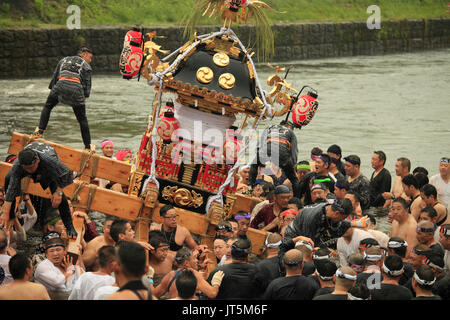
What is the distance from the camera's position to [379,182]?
10.3m

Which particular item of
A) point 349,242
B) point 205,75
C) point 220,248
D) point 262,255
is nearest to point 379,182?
point 262,255

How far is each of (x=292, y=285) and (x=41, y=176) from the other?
315 cm

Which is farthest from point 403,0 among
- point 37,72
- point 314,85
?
point 37,72

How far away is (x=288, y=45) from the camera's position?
2744 centimetres

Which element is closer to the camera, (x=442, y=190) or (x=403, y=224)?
(x=403, y=224)

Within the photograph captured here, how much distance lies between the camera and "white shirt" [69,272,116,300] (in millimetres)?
5172

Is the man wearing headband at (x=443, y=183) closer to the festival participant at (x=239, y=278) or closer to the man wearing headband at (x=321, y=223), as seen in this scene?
the man wearing headband at (x=321, y=223)

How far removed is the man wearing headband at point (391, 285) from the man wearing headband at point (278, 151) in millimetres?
3751

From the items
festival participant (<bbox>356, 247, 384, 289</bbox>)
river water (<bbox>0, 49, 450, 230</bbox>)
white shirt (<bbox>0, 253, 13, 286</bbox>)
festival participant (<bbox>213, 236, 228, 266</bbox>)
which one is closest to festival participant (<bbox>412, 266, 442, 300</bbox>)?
festival participant (<bbox>356, 247, 384, 289</bbox>)

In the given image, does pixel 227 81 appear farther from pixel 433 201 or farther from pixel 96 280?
pixel 96 280

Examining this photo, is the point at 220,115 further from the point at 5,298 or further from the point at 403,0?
the point at 403,0

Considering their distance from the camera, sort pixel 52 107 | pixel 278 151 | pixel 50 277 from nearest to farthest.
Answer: pixel 50 277
pixel 52 107
pixel 278 151

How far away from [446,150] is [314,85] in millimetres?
8365
